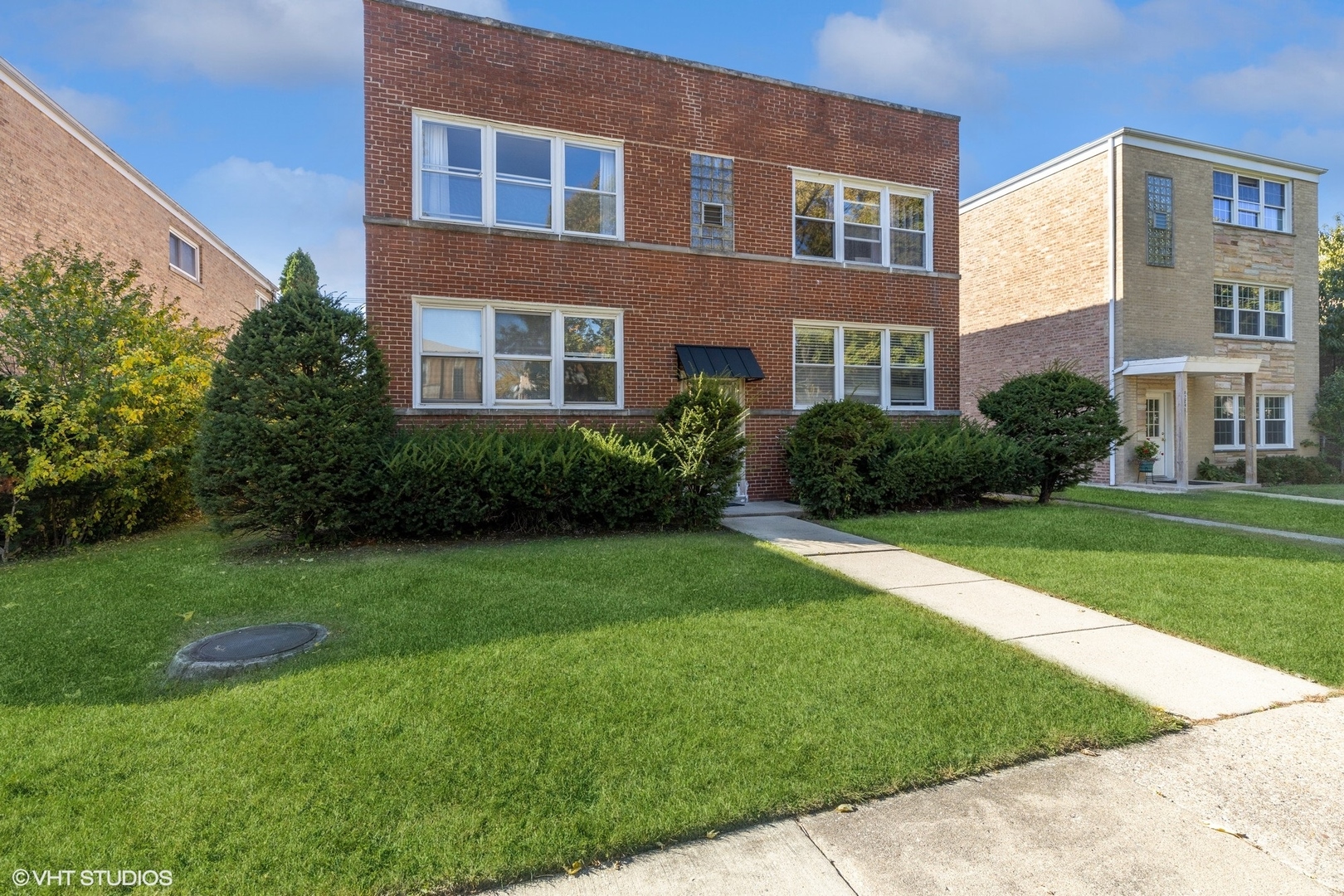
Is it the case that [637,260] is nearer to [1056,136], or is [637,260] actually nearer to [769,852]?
[769,852]

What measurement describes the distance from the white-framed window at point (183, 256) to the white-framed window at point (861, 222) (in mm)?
16868

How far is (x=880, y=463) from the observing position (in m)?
10.5

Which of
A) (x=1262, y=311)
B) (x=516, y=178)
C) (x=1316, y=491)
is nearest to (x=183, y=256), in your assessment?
(x=516, y=178)

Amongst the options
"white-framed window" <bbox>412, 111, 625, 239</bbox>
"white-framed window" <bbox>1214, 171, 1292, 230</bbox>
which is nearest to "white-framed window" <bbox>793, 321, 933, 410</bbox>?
"white-framed window" <bbox>412, 111, 625, 239</bbox>

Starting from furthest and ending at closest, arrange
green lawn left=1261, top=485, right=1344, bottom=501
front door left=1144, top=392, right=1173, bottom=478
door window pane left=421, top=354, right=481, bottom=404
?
front door left=1144, top=392, right=1173, bottom=478 < green lawn left=1261, top=485, right=1344, bottom=501 < door window pane left=421, top=354, right=481, bottom=404

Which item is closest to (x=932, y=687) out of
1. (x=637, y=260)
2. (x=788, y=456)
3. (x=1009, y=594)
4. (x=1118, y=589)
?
(x=1009, y=594)

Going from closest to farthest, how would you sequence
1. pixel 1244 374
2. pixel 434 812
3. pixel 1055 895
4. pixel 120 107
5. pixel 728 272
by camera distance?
1. pixel 1055 895
2. pixel 434 812
3. pixel 728 272
4. pixel 120 107
5. pixel 1244 374

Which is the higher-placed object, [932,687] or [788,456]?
[788,456]

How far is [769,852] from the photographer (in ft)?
7.93

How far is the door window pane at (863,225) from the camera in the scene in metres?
13.2

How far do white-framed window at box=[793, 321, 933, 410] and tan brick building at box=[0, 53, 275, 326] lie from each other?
1062 centimetres

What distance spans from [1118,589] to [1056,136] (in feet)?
59.1

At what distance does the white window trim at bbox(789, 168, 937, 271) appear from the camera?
1270cm

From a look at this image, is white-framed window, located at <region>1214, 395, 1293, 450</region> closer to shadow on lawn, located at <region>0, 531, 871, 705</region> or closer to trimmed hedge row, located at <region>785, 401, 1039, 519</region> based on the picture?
trimmed hedge row, located at <region>785, 401, 1039, 519</region>
